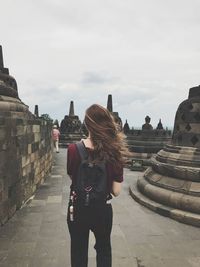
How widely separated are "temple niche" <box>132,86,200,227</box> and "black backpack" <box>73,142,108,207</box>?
2991mm

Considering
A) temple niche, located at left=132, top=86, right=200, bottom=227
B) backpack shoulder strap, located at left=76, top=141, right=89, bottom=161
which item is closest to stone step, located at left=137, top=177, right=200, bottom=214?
temple niche, located at left=132, top=86, right=200, bottom=227

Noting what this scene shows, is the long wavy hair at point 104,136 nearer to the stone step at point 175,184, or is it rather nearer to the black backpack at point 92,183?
the black backpack at point 92,183

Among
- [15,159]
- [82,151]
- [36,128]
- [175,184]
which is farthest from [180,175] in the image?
[36,128]

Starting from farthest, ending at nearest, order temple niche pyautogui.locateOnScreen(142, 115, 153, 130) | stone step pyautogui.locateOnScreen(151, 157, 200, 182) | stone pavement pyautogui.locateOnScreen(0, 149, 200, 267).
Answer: temple niche pyautogui.locateOnScreen(142, 115, 153, 130)
stone step pyautogui.locateOnScreen(151, 157, 200, 182)
stone pavement pyautogui.locateOnScreen(0, 149, 200, 267)

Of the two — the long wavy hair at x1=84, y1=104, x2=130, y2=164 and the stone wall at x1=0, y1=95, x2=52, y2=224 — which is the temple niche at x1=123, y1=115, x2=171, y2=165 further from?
the long wavy hair at x1=84, y1=104, x2=130, y2=164

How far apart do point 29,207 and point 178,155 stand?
3.12m

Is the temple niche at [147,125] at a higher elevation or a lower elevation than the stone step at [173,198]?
higher

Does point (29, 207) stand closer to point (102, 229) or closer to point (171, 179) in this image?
point (171, 179)

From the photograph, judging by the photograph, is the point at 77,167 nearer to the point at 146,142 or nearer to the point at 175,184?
the point at 175,184

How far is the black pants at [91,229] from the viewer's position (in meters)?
2.57

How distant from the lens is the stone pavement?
3.68 m

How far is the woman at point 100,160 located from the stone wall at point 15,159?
2.60 meters

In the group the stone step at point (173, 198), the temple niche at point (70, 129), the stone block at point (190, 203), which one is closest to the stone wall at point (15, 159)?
the stone step at point (173, 198)

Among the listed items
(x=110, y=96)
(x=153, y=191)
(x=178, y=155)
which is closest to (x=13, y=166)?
(x=153, y=191)
